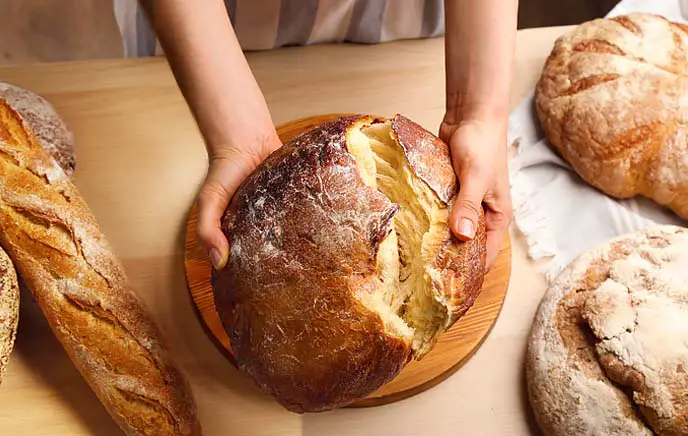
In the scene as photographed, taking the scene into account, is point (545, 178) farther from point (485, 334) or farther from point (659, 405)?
point (659, 405)

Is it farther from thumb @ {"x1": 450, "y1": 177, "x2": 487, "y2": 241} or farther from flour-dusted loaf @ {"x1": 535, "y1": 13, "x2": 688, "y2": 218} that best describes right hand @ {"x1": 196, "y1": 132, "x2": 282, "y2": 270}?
flour-dusted loaf @ {"x1": 535, "y1": 13, "x2": 688, "y2": 218}

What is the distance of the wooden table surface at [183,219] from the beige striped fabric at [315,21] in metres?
0.03

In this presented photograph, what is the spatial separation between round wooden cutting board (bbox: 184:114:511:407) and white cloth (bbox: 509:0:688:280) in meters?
0.10

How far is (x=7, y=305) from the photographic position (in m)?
1.04

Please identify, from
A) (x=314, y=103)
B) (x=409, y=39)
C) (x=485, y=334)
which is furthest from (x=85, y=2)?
(x=485, y=334)

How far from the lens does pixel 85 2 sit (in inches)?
61.5

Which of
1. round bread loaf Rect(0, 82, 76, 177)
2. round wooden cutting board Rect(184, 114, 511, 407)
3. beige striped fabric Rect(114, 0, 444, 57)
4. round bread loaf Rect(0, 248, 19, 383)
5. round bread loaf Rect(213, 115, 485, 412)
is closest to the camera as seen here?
round bread loaf Rect(213, 115, 485, 412)

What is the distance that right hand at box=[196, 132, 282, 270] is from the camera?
988 millimetres

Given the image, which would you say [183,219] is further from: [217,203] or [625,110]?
[625,110]

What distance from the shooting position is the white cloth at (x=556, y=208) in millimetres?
1343

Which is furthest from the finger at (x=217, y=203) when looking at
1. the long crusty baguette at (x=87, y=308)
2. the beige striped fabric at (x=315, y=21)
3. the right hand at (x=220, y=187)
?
the beige striped fabric at (x=315, y=21)

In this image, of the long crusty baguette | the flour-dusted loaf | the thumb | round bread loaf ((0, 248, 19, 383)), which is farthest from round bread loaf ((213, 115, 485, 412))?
the flour-dusted loaf

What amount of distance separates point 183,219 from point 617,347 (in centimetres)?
81

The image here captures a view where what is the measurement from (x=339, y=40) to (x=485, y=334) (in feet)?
2.36
